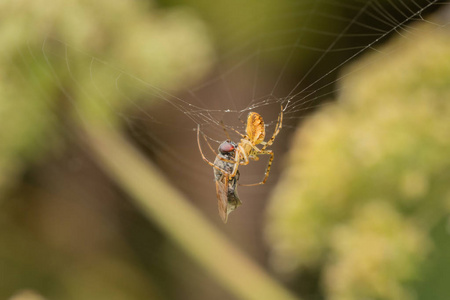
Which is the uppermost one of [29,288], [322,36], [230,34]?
[322,36]

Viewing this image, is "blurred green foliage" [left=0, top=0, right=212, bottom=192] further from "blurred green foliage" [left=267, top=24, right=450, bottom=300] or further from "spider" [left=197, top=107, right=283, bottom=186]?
"blurred green foliage" [left=267, top=24, right=450, bottom=300]

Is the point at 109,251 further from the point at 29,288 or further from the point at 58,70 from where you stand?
the point at 58,70

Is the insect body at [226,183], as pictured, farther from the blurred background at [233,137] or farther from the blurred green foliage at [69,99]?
the blurred green foliage at [69,99]

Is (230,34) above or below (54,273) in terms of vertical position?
above

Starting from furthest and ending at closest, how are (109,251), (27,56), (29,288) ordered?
(109,251) < (29,288) < (27,56)

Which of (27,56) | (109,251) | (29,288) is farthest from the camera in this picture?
(109,251)

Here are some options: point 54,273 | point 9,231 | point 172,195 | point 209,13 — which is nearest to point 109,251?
point 54,273

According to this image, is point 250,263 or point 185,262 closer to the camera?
point 250,263
